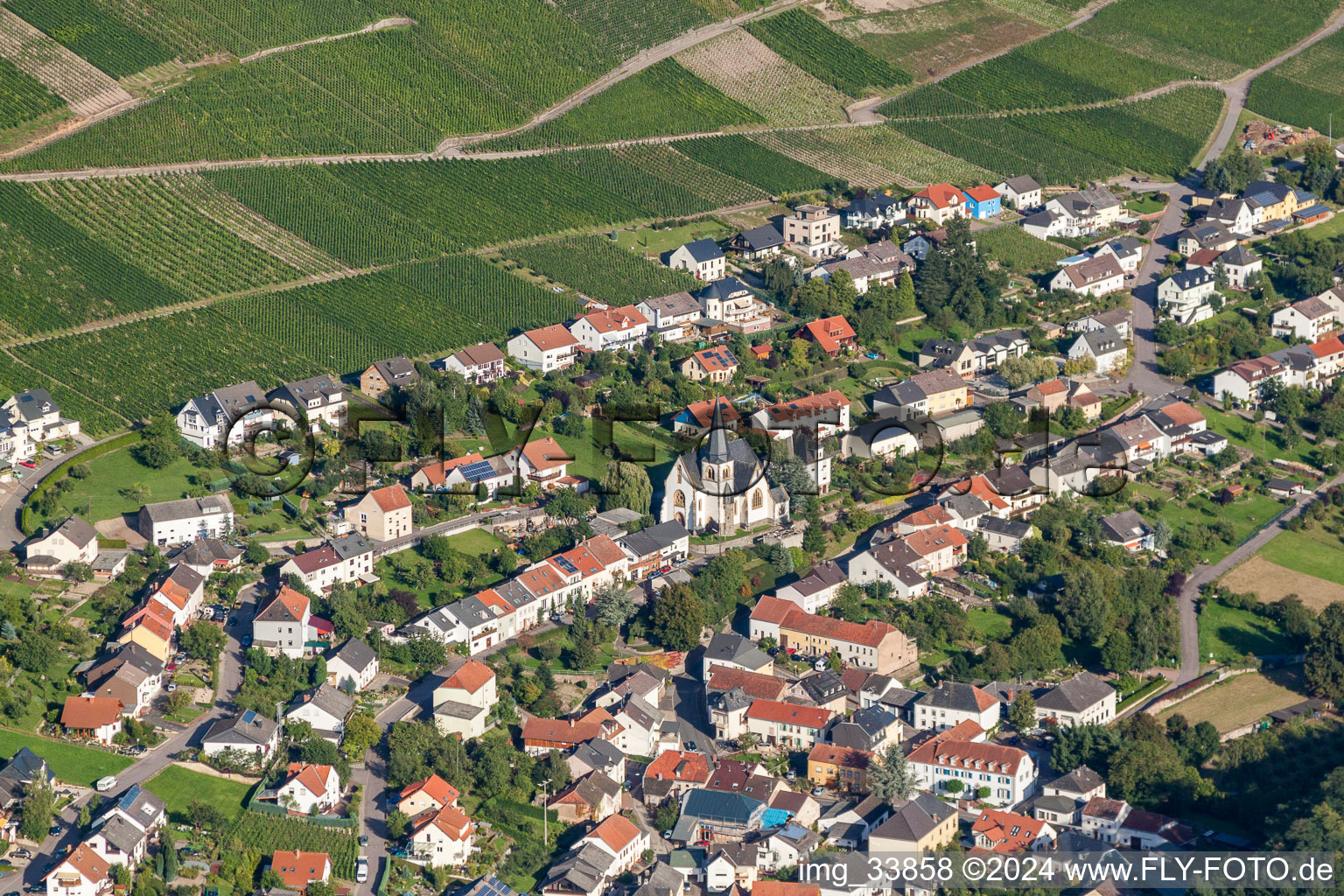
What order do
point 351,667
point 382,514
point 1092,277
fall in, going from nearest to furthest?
point 351,667
point 382,514
point 1092,277

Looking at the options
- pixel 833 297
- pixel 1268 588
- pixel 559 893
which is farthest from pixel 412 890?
pixel 833 297

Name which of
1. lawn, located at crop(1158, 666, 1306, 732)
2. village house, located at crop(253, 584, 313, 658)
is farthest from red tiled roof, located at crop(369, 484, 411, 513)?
lawn, located at crop(1158, 666, 1306, 732)

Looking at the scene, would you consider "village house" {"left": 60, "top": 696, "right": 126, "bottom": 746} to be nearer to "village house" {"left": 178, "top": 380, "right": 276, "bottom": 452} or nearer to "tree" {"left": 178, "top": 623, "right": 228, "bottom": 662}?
"tree" {"left": 178, "top": 623, "right": 228, "bottom": 662}

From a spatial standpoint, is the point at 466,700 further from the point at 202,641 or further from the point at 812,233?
the point at 812,233

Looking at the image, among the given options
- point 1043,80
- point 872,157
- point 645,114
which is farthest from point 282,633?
point 1043,80

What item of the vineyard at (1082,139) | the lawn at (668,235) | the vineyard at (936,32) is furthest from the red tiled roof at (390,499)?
the vineyard at (936,32)

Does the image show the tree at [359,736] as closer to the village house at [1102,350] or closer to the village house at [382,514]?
the village house at [382,514]

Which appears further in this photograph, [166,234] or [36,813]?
[166,234]

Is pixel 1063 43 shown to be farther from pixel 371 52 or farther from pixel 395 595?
pixel 395 595
